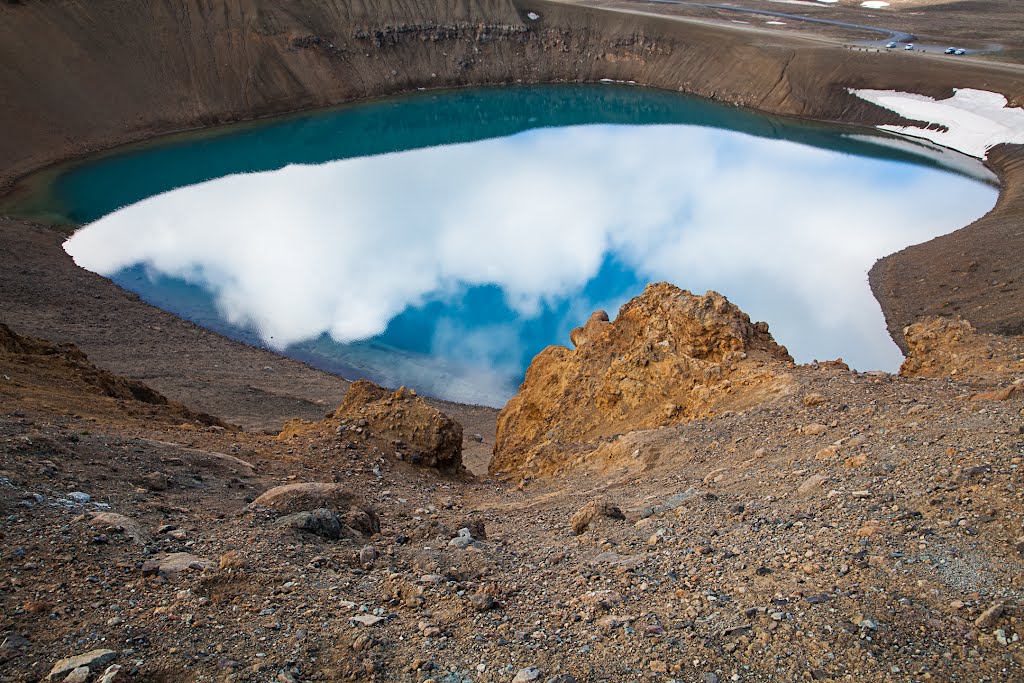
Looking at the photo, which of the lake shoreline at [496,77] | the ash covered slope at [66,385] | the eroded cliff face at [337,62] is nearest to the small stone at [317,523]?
the ash covered slope at [66,385]

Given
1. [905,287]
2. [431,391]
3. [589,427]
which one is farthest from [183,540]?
[905,287]

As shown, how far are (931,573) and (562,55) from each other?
76798 mm

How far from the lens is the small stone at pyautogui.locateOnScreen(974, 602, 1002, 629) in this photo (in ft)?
19.9

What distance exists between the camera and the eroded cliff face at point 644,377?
14.0 meters

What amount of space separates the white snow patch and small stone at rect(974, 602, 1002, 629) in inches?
2212

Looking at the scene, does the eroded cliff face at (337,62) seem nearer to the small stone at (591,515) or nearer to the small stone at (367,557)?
the small stone at (367,557)

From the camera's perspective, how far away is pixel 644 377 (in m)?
15.2

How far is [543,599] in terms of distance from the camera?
23.4ft

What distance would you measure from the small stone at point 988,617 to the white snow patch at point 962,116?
5619 cm

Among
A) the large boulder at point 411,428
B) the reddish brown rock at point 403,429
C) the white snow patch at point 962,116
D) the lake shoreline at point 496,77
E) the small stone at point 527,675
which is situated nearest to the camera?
the small stone at point 527,675

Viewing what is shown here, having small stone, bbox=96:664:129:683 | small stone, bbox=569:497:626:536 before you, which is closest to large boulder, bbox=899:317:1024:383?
small stone, bbox=569:497:626:536

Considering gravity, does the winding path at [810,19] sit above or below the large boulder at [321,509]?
above

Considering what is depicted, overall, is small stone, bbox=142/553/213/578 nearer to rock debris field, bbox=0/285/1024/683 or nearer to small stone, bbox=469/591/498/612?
rock debris field, bbox=0/285/1024/683

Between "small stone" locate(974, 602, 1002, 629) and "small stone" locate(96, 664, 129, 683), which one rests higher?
"small stone" locate(974, 602, 1002, 629)
